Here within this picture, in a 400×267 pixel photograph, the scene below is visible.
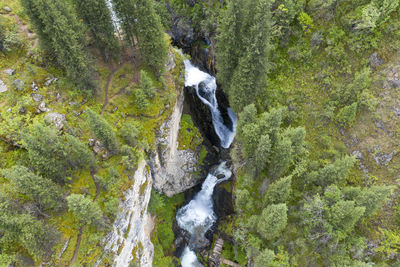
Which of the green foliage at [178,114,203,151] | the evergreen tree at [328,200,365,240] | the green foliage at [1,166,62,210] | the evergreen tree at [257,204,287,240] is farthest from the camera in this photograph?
the green foliage at [178,114,203,151]

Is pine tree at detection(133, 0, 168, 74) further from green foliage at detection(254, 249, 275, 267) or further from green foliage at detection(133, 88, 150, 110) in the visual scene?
green foliage at detection(254, 249, 275, 267)

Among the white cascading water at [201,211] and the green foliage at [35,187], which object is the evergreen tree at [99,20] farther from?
the white cascading water at [201,211]

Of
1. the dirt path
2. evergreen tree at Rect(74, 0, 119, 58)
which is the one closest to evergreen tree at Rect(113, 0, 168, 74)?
evergreen tree at Rect(74, 0, 119, 58)

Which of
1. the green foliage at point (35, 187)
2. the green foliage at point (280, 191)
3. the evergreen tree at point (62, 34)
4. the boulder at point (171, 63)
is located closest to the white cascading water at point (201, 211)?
the green foliage at point (280, 191)

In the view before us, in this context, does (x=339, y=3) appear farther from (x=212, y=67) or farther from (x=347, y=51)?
(x=212, y=67)

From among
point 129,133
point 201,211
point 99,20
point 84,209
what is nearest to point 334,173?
point 201,211

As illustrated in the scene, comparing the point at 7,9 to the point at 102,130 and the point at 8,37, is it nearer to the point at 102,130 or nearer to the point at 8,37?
the point at 8,37
